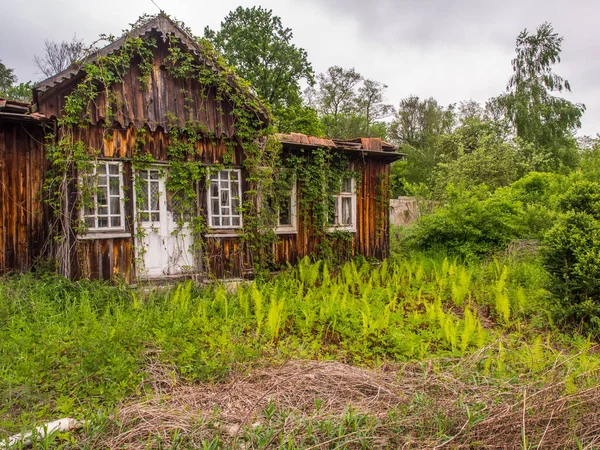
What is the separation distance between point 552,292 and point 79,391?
6.58 m

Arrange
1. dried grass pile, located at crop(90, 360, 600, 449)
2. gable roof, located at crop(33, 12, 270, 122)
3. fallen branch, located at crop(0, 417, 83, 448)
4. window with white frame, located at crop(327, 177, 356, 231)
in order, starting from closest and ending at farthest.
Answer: fallen branch, located at crop(0, 417, 83, 448), dried grass pile, located at crop(90, 360, 600, 449), gable roof, located at crop(33, 12, 270, 122), window with white frame, located at crop(327, 177, 356, 231)

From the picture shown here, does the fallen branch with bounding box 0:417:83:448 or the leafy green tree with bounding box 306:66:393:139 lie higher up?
the leafy green tree with bounding box 306:66:393:139

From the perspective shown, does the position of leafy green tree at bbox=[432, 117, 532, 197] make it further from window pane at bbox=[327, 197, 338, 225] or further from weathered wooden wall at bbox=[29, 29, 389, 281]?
weathered wooden wall at bbox=[29, 29, 389, 281]

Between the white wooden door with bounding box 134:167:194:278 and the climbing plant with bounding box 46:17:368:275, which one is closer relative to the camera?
the climbing plant with bounding box 46:17:368:275

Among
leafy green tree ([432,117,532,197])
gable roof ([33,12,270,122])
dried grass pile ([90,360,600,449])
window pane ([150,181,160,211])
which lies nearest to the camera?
dried grass pile ([90,360,600,449])

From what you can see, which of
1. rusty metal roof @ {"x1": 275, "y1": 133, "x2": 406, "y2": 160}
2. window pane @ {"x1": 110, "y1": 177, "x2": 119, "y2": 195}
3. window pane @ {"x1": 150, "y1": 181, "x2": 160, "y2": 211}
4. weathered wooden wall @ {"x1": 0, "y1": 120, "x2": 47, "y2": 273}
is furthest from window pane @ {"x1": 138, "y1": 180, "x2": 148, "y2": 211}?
rusty metal roof @ {"x1": 275, "y1": 133, "x2": 406, "y2": 160}

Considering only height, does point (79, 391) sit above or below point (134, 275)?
below

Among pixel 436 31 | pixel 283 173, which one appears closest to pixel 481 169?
pixel 436 31

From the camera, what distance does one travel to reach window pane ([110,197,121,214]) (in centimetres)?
780

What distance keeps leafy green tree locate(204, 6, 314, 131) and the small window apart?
18.4 metres

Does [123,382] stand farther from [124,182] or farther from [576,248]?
[576,248]

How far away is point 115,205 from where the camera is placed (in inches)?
309

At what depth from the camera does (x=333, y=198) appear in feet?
37.5

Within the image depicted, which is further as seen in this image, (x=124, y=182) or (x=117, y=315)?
(x=124, y=182)
